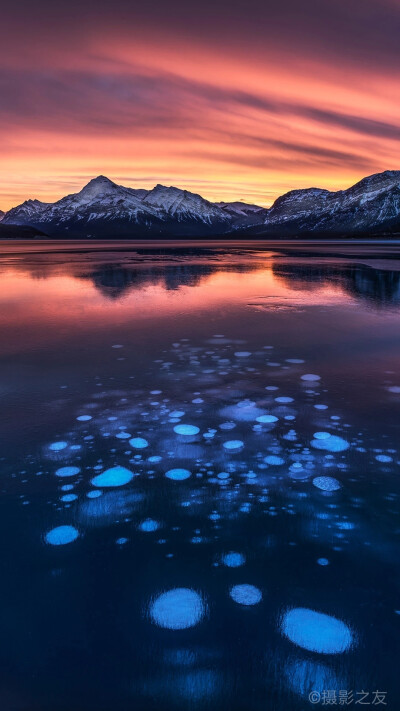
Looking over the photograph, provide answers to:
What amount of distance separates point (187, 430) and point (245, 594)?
120 inches

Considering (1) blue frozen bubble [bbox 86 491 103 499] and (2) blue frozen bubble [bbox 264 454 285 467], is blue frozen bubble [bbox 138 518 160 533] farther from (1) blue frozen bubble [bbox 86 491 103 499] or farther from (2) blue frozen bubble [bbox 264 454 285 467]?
(2) blue frozen bubble [bbox 264 454 285 467]

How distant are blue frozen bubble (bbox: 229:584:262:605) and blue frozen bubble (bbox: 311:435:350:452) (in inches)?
101

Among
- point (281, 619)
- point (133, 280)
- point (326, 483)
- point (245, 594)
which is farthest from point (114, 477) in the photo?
point (133, 280)

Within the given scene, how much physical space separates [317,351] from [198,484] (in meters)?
Answer: 6.49

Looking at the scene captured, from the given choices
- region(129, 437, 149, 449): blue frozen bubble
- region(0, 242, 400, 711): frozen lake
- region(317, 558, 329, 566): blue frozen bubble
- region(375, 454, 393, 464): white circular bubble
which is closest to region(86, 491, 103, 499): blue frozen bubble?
region(0, 242, 400, 711): frozen lake

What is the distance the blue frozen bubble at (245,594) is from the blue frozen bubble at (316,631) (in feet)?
0.85

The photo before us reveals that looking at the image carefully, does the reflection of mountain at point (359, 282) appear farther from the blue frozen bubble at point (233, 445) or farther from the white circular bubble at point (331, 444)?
the blue frozen bubble at point (233, 445)

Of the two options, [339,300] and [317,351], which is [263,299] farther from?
[317,351]

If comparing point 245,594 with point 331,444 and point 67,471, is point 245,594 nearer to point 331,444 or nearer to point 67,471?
point 67,471

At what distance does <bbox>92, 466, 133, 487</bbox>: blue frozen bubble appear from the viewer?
5234 mm

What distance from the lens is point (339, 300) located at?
1883 cm

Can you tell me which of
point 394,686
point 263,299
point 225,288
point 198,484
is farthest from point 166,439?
point 225,288

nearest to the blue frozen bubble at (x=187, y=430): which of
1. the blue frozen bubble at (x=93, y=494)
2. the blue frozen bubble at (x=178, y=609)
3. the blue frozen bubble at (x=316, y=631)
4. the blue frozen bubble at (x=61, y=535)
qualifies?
the blue frozen bubble at (x=93, y=494)

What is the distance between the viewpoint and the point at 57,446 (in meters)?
6.08
